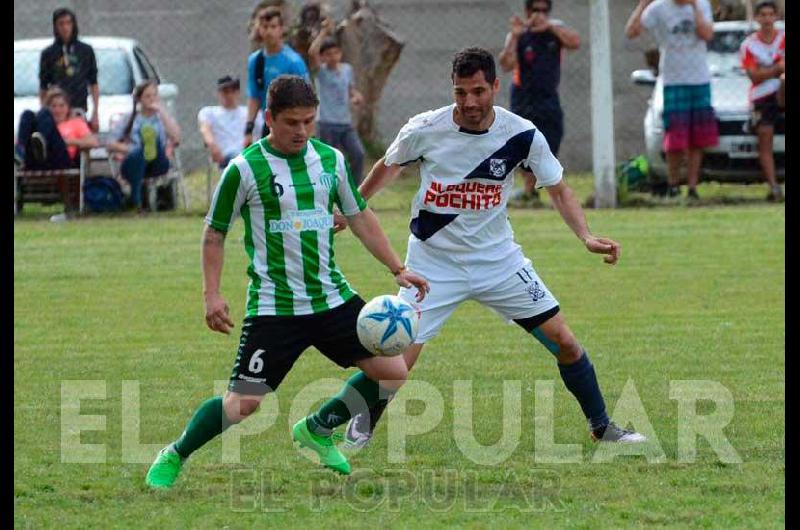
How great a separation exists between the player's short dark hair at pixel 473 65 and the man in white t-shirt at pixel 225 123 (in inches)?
332

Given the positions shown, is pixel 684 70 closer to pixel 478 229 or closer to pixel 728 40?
pixel 728 40

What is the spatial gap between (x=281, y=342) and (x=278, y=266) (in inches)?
10.4

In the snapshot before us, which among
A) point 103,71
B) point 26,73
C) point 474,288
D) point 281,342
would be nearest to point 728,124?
point 103,71

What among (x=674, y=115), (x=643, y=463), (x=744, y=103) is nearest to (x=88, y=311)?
(x=643, y=463)

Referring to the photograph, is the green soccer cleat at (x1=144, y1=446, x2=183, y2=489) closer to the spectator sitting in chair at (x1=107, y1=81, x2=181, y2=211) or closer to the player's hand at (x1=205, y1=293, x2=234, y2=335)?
the player's hand at (x1=205, y1=293, x2=234, y2=335)

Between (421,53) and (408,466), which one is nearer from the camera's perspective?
(408,466)

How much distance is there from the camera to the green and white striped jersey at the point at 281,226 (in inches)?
214

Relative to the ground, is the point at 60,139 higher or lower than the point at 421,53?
lower

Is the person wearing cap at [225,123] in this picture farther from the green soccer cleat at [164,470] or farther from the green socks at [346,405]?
the green soccer cleat at [164,470]

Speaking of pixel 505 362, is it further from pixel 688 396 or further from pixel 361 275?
pixel 361 275

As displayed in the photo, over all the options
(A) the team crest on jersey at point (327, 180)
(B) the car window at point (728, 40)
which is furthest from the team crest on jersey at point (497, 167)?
(B) the car window at point (728, 40)

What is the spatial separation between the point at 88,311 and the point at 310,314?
14.4 ft

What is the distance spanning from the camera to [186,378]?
294 inches

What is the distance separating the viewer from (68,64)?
558 inches
